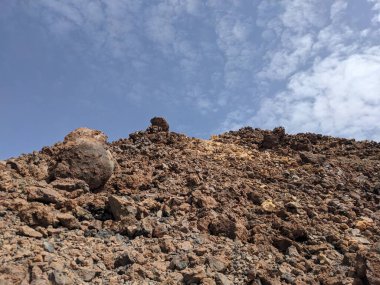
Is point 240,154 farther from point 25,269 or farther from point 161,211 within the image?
point 25,269

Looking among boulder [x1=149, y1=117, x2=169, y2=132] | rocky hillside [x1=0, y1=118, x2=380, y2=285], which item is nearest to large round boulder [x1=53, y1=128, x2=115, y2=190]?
rocky hillside [x1=0, y1=118, x2=380, y2=285]

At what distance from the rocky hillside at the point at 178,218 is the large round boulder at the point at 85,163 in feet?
0.07

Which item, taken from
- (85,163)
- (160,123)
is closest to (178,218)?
(85,163)

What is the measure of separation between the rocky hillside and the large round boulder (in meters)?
0.02

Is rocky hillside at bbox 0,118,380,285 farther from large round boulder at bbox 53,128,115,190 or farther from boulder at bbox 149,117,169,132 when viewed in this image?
Result: boulder at bbox 149,117,169,132

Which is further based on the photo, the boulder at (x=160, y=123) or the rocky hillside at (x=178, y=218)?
the boulder at (x=160, y=123)

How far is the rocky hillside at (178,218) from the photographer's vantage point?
6848mm

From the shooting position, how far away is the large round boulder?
982 centimetres

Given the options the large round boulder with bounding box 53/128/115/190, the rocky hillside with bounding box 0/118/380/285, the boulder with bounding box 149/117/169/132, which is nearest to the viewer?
the rocky hillside with bounding box 0/118/380/285

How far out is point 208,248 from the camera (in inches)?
304

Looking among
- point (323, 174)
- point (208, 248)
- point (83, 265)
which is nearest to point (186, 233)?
point (208, 248)

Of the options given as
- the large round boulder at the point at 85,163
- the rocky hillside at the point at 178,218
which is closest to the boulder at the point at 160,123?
the rocky hillside at the point at 178,218

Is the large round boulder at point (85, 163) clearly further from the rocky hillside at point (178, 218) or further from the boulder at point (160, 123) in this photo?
the boulder at point (160, 123)

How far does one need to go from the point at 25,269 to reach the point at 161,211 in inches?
126
